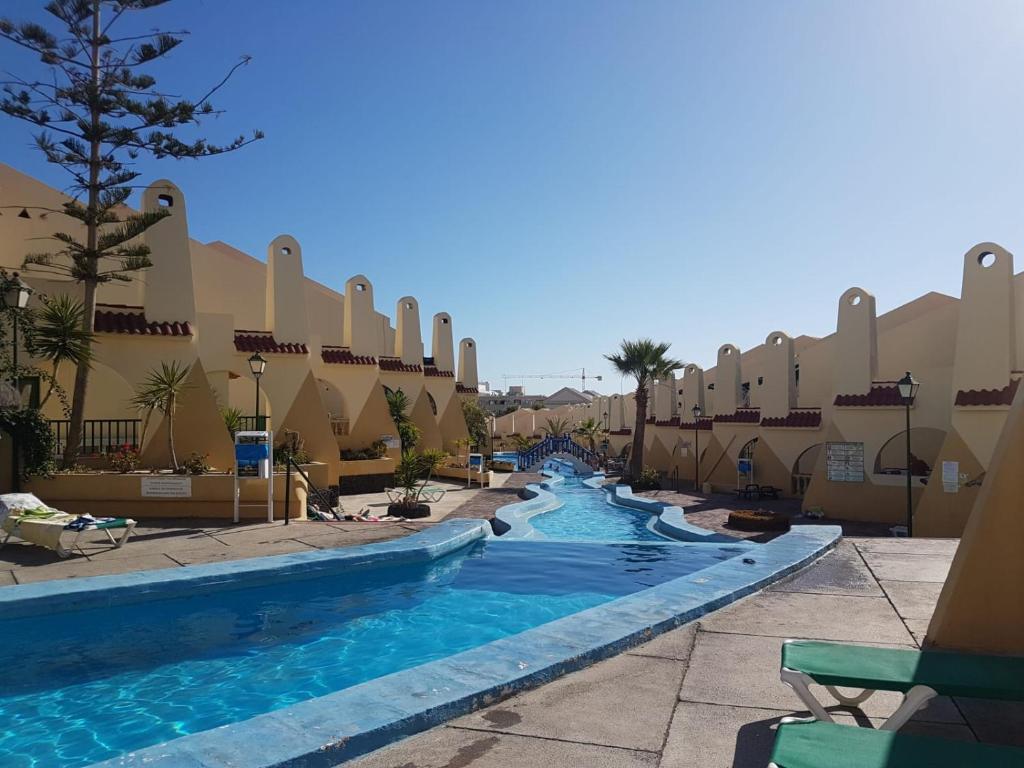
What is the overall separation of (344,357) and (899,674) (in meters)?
20.5

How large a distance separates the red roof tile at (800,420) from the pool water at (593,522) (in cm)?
587

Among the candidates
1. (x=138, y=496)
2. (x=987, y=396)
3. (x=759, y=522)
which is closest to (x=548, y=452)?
(x=759, y=522)

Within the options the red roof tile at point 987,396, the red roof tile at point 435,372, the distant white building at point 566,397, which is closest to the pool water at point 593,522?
the red roof tile at point 987,396

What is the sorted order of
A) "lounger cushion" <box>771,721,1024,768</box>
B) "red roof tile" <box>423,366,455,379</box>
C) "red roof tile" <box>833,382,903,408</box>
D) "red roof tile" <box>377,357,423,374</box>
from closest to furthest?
"lounger cushion" <box>771,721,1024,768</box>
"red roof tile" <box>833,382,903,408</box>
"red roof tile" <box>377,357,423,374</box>
"red roof tile" <box>423,366,455,379</box>

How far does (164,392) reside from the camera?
42.2 feet

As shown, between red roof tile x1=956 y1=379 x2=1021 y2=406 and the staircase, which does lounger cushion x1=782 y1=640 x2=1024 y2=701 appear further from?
the staircase

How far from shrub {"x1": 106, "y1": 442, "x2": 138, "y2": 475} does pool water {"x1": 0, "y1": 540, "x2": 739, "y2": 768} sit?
6.20 m

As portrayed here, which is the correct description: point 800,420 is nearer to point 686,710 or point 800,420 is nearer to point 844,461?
point 844,461

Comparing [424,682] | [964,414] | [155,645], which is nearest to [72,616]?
[155,645]

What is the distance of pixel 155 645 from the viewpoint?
20.2 feet

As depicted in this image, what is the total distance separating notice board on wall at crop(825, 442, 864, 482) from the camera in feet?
58.1

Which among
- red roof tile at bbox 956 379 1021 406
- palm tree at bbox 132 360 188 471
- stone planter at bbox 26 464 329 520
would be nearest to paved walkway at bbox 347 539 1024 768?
stone planter at bbox 26 464 329 520

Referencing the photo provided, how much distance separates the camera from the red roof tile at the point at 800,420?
68.1ft

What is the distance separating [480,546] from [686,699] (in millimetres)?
7150
